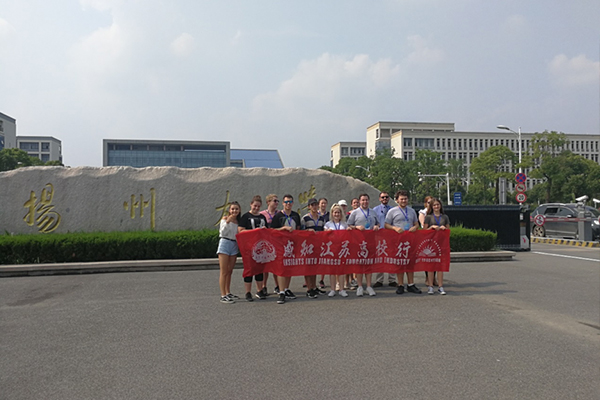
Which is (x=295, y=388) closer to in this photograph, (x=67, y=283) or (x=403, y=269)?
(x=403, y=269)

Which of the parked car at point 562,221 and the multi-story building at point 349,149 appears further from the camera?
the multi-story building at point 349,149

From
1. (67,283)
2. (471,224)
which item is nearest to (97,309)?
(67,283)

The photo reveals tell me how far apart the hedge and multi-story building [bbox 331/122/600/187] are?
8424cm

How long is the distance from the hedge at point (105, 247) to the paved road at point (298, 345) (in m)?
2.73

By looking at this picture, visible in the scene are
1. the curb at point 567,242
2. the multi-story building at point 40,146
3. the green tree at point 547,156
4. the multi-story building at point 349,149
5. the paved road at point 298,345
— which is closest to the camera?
the paved road at point 298,345

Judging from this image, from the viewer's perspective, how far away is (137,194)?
45.8 feet

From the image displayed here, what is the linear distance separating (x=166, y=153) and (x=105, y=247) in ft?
207

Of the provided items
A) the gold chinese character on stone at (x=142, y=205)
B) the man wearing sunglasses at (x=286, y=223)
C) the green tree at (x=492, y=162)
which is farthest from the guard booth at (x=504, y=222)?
the green tree at (x=492, y=162)

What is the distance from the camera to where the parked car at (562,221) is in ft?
69.0

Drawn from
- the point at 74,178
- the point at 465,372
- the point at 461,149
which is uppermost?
the point at 461,149

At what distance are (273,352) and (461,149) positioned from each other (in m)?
99.1

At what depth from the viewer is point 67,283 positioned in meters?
9.54

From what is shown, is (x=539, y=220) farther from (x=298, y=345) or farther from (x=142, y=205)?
(x=298, y=345)

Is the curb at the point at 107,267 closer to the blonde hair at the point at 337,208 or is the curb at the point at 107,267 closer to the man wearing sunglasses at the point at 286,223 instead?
the man wearing sunglasses at the point at 286,223
